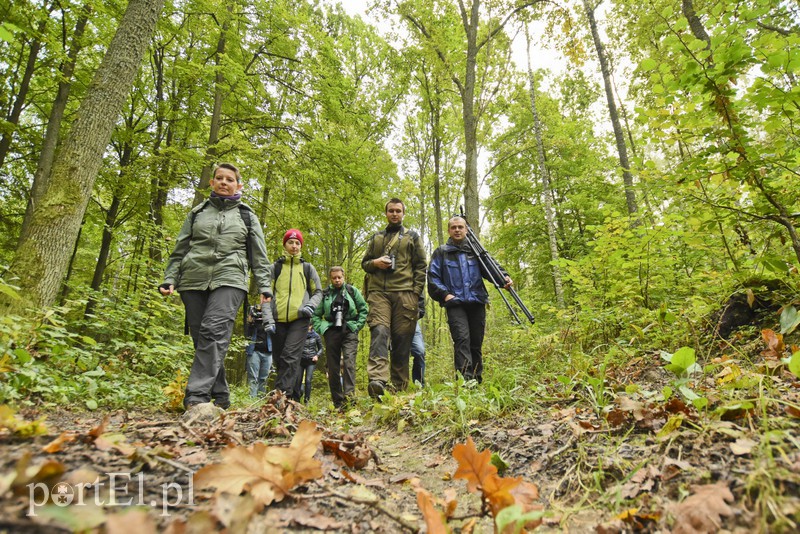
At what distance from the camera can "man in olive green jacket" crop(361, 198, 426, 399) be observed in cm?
472

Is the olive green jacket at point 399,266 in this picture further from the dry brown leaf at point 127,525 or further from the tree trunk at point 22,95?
the tree trunk at point 22,95

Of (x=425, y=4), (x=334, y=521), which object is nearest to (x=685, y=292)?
(x=334, y=521)

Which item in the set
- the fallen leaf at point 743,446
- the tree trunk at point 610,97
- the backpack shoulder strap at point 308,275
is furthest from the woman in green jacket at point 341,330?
the tree trunk at point 610,97

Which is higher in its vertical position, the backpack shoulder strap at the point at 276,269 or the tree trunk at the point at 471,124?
the tree trunk at the point at 471,124

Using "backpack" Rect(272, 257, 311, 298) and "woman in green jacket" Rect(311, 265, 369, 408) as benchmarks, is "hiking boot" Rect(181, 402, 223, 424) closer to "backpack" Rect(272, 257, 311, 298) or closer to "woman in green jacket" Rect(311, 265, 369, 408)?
"backpack" Rect(272, 257, 311, 298)

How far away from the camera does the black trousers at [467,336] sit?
4.45m

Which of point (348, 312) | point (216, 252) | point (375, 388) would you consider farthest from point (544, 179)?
point (216, 252)

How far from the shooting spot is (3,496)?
0.79 metres

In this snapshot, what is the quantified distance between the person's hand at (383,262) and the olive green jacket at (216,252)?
1.42 m

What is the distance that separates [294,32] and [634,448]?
422 inches

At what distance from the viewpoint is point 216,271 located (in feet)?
11.4

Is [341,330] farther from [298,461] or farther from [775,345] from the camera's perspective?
[775,345]

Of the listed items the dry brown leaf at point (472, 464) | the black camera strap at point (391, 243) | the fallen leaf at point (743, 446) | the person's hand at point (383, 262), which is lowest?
the dry brown leaf at point (472, 464)

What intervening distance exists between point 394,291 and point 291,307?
1.35 meters
